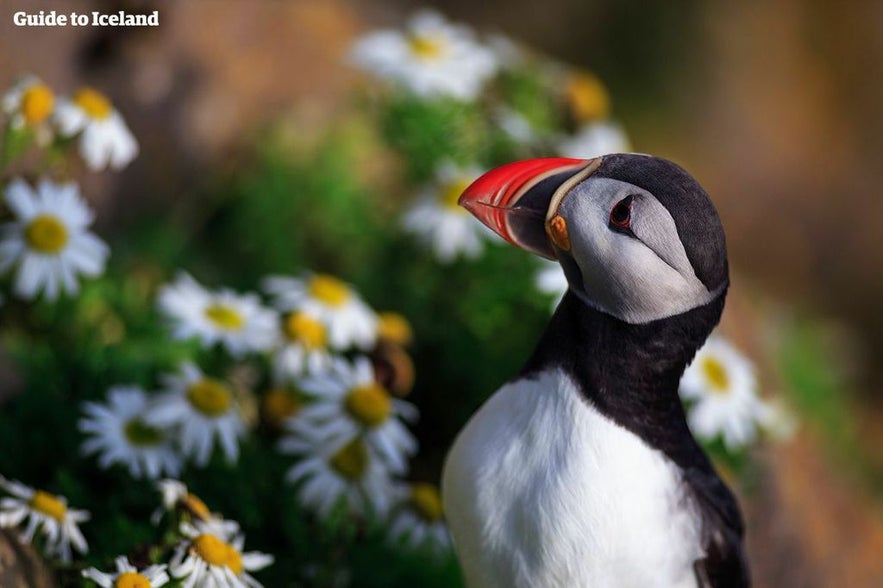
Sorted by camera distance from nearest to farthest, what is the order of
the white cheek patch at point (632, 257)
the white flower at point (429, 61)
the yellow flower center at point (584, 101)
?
the white cheek patch at point (632, 257)
the white flower at point (429, 61)
the yellow flower center at point (584, 101)

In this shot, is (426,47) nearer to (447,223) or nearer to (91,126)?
(447,223)

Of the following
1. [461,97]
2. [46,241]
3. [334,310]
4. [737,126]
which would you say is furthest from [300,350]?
[737,126]

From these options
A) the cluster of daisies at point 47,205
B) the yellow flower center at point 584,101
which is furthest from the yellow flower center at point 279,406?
the yellow flower center at point 584,101

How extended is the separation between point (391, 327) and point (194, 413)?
577mm

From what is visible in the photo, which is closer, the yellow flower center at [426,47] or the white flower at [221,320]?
the white flower at [221,320]

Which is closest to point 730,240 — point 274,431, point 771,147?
point 771,147

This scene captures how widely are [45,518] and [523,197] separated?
A: 31.0 inches

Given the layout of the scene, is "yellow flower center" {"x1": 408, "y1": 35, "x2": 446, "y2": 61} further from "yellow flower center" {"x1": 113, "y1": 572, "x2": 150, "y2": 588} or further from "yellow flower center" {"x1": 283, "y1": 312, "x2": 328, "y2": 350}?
"yellow flower center" {"x1": 113, "y1": 572, "x2": 150, "y2": 588}

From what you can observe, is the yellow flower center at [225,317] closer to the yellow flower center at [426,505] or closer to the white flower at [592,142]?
the yellow flower center at [426,505]

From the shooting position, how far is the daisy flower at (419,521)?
1.95 metres

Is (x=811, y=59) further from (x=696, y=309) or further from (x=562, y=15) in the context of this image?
(x=696, y=309)

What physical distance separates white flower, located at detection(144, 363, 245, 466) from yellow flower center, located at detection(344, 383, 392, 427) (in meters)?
0.19

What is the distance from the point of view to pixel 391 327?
2338 millimetres

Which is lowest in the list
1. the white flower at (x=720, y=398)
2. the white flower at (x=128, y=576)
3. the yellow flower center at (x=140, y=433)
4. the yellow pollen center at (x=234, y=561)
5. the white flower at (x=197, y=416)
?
the white flower at (x=128, y=576)
